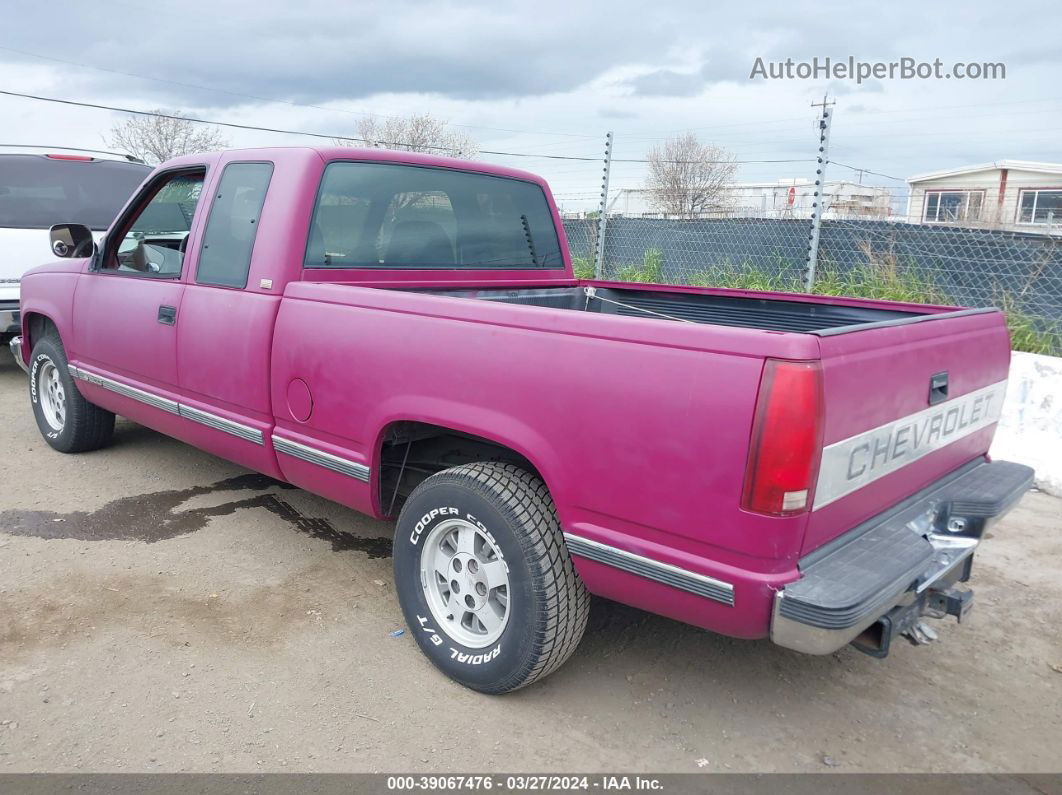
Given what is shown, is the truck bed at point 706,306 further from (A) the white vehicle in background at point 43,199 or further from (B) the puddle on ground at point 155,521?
(A) the white vehicle in background at point 43,199

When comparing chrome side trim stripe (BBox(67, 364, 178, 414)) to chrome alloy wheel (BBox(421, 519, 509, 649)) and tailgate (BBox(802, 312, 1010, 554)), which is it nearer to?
chrome alloy wheel (BBox(421, 519, 509, 649))

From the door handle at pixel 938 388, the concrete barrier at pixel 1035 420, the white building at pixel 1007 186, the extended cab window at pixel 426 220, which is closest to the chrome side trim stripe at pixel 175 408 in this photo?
the extended cab window at pixel 426 220

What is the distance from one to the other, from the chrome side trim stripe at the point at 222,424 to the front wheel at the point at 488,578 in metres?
0.97

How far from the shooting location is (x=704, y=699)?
300 centimetres

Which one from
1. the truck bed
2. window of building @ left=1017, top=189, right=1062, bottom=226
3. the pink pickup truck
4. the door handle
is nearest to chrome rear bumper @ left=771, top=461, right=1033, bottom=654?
the pink pickup truck

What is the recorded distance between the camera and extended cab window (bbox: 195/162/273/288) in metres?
3.67

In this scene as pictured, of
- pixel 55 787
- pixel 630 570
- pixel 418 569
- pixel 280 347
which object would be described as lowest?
pixel 55 787

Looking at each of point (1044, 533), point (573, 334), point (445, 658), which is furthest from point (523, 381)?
point (1044, 533)

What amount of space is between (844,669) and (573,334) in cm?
182

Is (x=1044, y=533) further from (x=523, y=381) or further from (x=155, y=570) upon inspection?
(x=155, y=570)

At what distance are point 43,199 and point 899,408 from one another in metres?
7.86

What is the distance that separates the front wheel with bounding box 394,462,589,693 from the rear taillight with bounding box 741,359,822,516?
30.6 inches

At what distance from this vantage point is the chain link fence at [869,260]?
6285 millimetres

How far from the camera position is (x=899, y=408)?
8.26 feet
